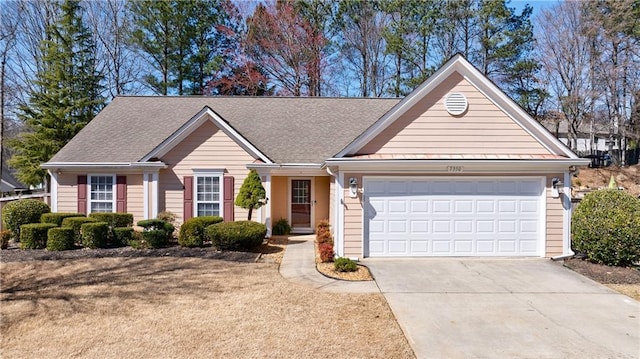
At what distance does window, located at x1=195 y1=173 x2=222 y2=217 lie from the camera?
12.7 m

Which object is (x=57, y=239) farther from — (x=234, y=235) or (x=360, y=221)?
(x=360, y=221)

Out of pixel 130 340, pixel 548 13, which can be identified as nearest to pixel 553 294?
pixel 130 340

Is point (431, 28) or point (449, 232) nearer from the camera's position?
point (449, 232)

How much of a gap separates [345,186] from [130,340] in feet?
20.1

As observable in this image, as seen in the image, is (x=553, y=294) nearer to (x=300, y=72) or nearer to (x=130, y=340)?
(x=130, y=340)

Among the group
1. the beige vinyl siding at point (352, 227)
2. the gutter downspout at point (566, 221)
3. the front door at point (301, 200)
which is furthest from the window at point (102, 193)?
the gutter downspout at point (566, 221)

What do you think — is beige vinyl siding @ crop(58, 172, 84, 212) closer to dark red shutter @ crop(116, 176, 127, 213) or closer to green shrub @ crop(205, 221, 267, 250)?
dark red shutter @ crop(116, 176, 127, 213)

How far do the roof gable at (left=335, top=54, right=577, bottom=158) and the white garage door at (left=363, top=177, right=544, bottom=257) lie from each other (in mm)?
1031

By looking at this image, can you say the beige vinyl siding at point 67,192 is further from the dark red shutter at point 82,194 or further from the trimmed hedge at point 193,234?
the trimmed hedge at point 193,234

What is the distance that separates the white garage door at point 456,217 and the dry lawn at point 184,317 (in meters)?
3.29

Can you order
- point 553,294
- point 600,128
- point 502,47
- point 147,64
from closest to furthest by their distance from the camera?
1. point 553,294
2. point 502,47
3. point 147,64
4. point 600,128

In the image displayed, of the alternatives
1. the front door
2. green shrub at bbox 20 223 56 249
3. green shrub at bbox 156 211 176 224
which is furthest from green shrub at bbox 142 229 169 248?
the front door

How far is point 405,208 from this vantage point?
9844mm

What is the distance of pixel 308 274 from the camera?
27.4 ft
